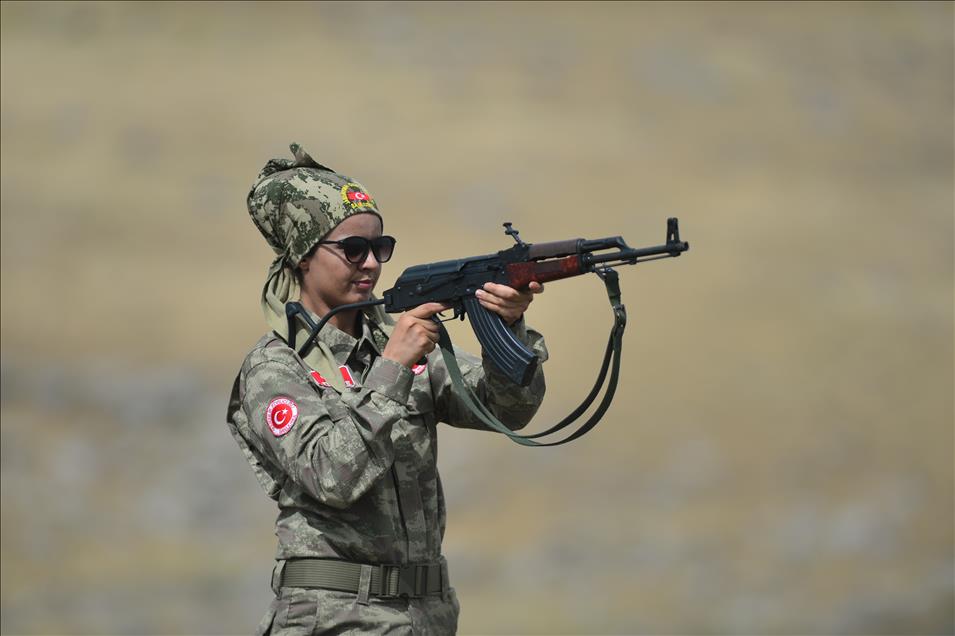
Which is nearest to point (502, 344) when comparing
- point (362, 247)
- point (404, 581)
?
point (362, 247)

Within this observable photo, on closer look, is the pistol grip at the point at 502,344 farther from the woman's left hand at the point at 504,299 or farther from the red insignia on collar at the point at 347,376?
the red insignia on collar at the point at 347,376

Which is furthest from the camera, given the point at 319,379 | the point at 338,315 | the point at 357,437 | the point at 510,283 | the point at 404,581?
the point at 338,315

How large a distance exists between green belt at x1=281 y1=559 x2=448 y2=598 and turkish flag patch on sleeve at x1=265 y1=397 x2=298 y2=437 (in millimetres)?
372

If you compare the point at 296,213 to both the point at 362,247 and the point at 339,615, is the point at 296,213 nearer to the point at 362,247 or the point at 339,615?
the point at 362,247

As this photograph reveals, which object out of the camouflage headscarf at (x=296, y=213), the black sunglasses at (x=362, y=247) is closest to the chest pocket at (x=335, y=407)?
the camouflage headscarf at (x=296, y=213)

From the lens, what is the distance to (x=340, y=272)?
386 cm

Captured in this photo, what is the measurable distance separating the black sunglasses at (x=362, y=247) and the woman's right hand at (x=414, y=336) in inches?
11.0

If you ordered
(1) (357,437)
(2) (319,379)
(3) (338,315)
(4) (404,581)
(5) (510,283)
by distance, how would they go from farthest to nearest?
(3) (338,315) < (2) (319,379) < (4) (404,581) < (5) (510,283) < (1) (357,437)

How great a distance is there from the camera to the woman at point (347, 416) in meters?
3.51

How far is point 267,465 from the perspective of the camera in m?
3.80

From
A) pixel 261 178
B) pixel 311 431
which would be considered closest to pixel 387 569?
pixel 311 431

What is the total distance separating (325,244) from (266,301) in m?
0.25

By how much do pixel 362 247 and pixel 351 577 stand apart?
0.91 m

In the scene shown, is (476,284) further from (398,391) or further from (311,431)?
(311,431)
